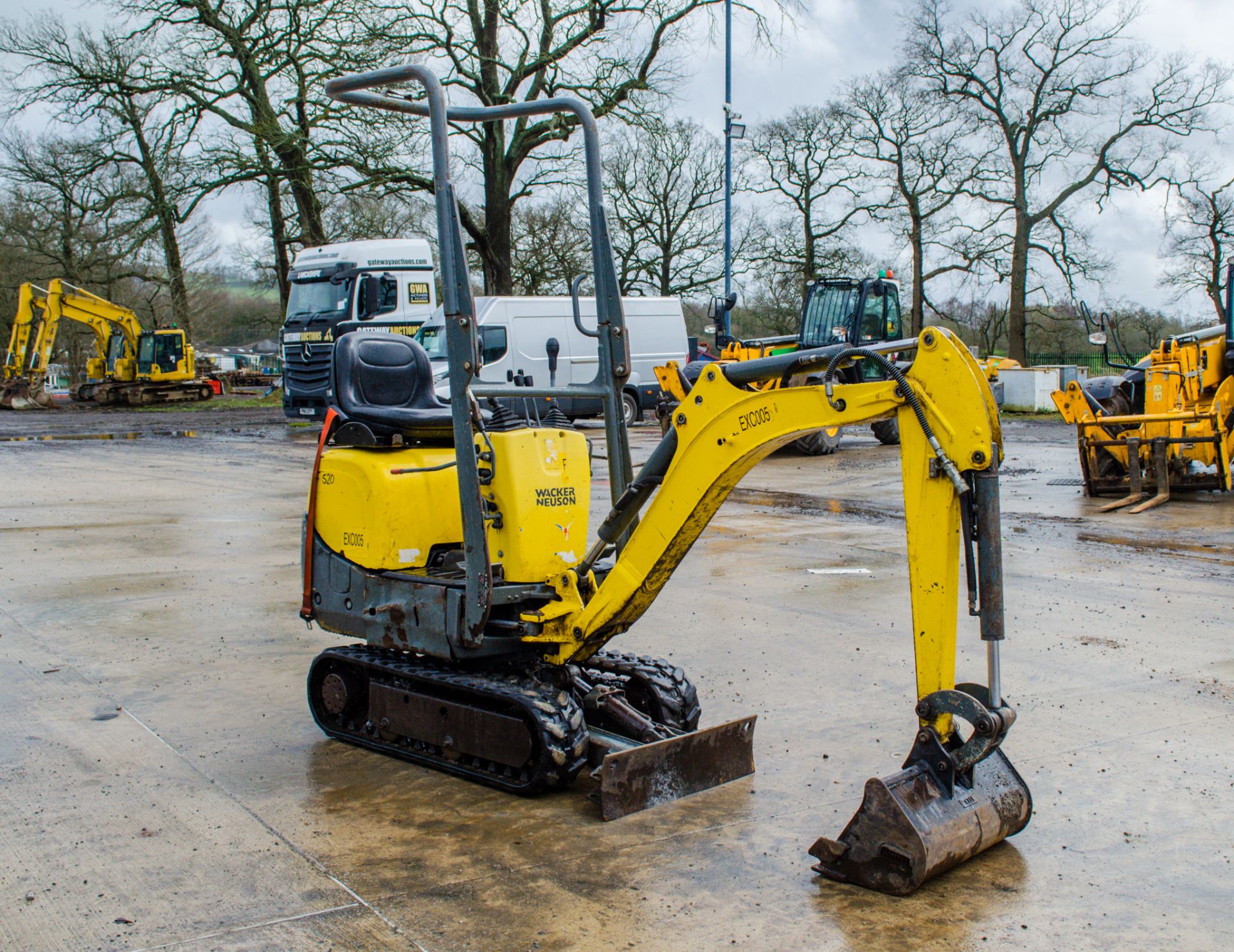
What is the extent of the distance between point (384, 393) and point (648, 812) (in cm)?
210

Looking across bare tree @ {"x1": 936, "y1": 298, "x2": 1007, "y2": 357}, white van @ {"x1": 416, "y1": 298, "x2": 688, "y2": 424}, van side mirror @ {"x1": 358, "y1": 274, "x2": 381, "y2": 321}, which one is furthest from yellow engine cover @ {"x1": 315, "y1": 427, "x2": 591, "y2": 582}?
bare tree @ {"x1": 936, "y1": 298, "x2": 1007, "y2": 357}

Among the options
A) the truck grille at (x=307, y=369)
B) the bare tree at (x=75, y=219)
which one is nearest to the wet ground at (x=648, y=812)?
the truck grille at (x=307, y=369)

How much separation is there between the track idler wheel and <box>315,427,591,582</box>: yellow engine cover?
58.0 inches

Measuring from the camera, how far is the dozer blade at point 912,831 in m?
3.45

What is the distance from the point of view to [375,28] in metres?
27.8

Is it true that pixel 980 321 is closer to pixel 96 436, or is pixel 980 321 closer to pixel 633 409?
pixel 633 409

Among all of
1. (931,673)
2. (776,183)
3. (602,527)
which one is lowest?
(931,673)

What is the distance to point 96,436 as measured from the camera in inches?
907

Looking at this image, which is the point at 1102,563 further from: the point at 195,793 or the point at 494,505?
the point at 195,793

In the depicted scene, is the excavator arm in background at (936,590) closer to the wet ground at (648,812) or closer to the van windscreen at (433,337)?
the wet ground at (648,812)

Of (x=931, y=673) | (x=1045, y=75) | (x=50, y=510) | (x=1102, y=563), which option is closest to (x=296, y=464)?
(x=50, y=510)

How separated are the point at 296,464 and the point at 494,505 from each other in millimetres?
13254

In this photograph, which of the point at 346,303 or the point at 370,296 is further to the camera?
the point at 346,303

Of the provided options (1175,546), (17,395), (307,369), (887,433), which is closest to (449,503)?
(1175,546)
